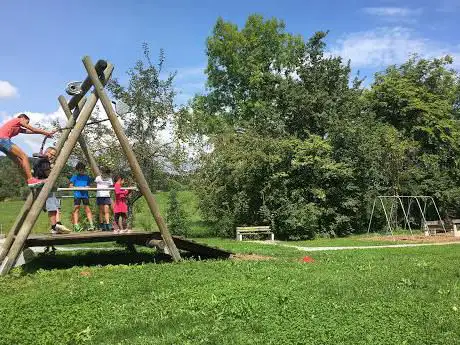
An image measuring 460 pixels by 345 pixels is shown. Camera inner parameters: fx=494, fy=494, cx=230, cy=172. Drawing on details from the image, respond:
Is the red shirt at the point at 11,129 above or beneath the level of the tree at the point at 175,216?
above

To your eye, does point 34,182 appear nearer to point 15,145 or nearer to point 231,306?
point 15,145

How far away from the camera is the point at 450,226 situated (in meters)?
28.8

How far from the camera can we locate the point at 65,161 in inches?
357

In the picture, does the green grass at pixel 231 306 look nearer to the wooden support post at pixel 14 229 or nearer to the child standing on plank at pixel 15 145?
the wooden support post at pixel 14 229

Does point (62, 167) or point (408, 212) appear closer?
point (62, 167)

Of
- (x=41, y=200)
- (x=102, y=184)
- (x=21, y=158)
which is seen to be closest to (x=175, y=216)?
(x=102, y=184)

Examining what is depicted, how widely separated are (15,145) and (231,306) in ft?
19.0

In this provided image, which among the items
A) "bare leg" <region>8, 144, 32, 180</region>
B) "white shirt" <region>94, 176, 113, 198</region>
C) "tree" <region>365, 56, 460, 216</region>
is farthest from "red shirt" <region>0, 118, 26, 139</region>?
"tree" <region>365, 56, 460, 216</region>

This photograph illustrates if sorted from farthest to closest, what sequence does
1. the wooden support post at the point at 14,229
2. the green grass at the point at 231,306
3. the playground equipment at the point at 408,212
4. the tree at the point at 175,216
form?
the playground equipment at the point at 408,212
the tree at the point at 175,216
the wooden support post at the point at 14,229
the green grass at the point at 231,306

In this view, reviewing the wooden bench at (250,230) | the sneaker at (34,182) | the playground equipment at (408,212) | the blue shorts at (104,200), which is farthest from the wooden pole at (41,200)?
the playground equipment at (408,212)

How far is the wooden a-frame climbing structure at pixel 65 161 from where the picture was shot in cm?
858

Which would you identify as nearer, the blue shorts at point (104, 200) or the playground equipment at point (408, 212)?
the blue shorts at point (104, 200)

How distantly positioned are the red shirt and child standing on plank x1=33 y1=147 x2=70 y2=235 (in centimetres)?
72

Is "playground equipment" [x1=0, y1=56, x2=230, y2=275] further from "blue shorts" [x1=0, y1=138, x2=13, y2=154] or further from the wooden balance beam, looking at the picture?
"blue shorts" [x1=0, y1=138, x2=13, y2=154]
